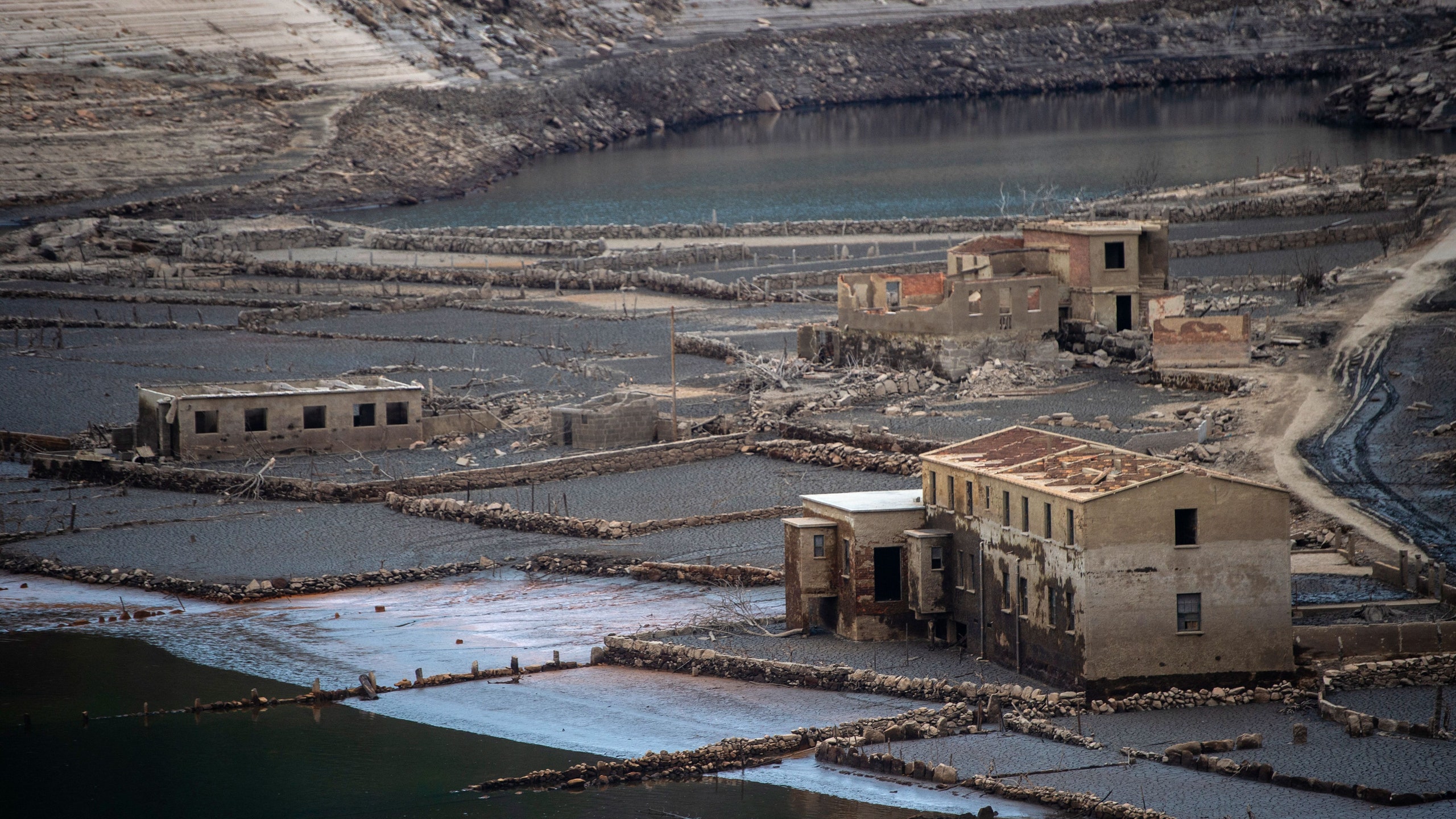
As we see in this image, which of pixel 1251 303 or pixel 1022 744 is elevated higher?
pixel 1251 303

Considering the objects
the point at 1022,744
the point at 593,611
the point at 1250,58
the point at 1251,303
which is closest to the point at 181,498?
the point at 593,611

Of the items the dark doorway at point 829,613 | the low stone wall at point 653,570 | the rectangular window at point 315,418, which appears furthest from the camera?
the rectangular window at point 315,418

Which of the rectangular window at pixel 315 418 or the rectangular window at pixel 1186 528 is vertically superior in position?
the rectangular window at pixel 315 418

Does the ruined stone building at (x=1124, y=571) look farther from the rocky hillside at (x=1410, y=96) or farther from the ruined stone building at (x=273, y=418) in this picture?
the rocky hillside at (x=1410, y=96)

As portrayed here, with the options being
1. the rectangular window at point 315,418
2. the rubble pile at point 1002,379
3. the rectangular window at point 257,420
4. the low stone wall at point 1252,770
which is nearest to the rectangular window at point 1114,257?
the rubble pile at point 1002,379

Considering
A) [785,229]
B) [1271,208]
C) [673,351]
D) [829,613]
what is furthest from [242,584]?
[1271,208]

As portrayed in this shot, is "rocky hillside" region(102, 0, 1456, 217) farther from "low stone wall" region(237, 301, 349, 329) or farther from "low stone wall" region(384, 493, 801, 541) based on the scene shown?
"low stone wall" region(384, 493, 801, 541)

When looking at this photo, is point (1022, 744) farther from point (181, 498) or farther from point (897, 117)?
point (897, 117)

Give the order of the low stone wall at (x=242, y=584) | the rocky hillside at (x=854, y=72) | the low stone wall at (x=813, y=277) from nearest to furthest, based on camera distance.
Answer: the low stone wall at (x=242, y=584) < the low stone wall at (x=813, y=277) < the rocky hillside at (x=854, y=72)
